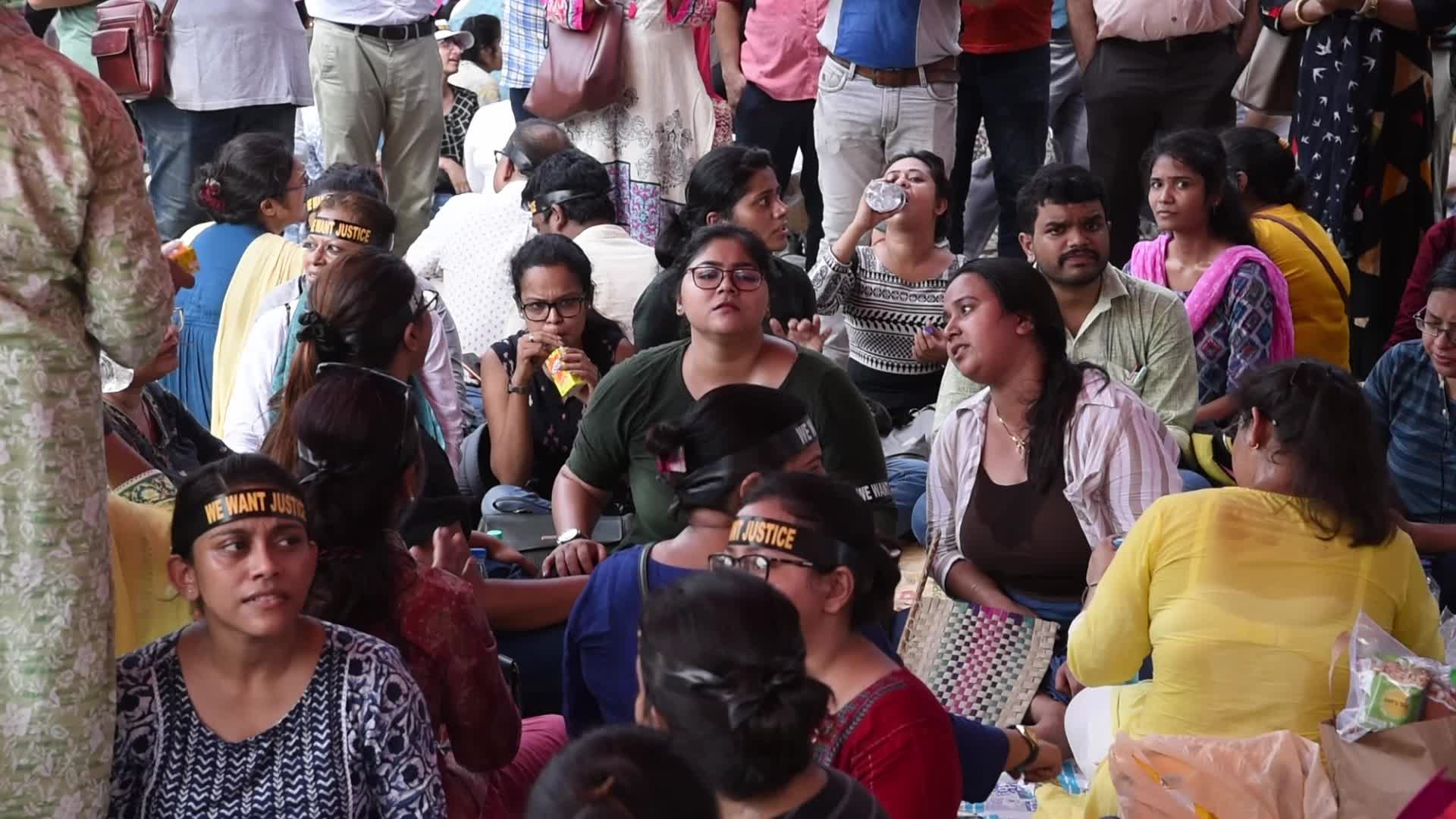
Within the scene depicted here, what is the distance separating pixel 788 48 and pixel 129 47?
2467 mm

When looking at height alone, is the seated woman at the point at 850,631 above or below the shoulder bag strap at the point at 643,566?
above

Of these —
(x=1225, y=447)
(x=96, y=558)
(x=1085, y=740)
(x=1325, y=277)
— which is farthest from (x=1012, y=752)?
(x=1325, y=277)

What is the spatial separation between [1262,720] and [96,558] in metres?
1.83

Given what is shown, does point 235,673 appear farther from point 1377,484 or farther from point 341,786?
point 1377,484

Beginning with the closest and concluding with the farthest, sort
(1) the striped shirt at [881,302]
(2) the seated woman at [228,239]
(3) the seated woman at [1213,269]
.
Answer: (2) the seated woman at [228,239], (3) the seated woman at [1213,269], (1) the striped shirt at [881,302]

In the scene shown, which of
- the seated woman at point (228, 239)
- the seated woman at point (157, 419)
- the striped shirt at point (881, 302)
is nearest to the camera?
the seated woman at point (157, 419)

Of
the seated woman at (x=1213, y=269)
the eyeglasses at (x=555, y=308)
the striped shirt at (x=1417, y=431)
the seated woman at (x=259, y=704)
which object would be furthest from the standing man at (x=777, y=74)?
the seated woman at (x=259, y=704)

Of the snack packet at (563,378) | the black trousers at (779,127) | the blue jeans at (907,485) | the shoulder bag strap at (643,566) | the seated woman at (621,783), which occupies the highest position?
the seated woman at (621,783)

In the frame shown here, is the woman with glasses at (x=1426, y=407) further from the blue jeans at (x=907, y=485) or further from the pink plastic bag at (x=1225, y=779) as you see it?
the pink plastic bag at (x=1225, y=779)

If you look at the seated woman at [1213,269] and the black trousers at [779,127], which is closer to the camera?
the seated woman at [1213,269]

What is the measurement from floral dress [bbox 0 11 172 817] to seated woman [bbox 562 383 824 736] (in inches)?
32.5

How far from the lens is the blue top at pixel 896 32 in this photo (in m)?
6.11

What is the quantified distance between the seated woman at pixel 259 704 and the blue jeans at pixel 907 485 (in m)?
2.63

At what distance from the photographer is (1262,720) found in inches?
113
